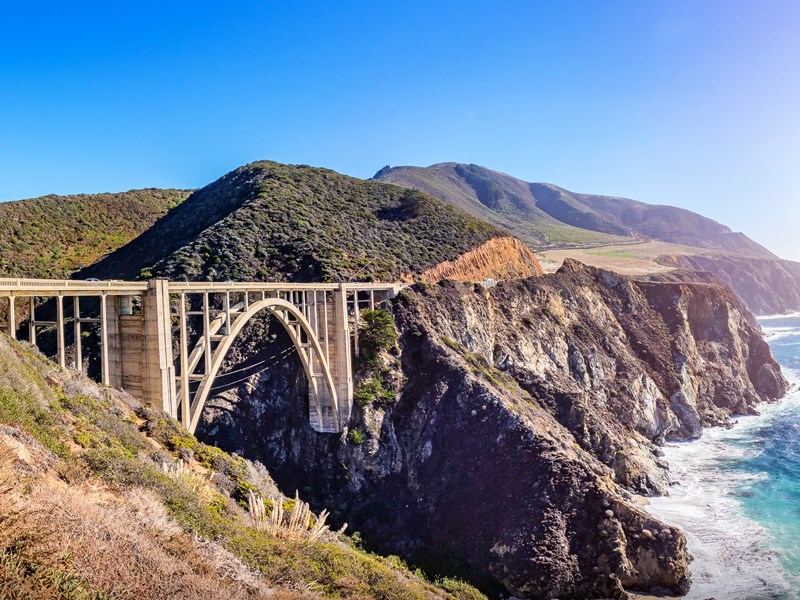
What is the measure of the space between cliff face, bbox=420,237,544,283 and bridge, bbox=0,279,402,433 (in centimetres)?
1713

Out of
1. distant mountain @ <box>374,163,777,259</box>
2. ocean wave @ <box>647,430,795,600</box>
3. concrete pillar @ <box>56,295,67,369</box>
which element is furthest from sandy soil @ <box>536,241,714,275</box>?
concrete pillar @ <box>56,295,67,369</box>

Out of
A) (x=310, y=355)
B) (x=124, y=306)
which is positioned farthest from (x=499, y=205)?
(x=124, y=306)

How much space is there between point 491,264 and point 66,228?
44.6m

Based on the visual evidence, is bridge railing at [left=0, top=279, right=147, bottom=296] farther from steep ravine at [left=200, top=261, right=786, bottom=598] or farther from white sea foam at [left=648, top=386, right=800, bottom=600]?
white sea foam at [left=648, top=386, right=800, bottom=600]

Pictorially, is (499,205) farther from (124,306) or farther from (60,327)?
(60,327)

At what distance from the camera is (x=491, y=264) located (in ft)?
169

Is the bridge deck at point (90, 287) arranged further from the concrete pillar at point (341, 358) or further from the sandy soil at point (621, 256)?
the sandy soil at point (621, 256)

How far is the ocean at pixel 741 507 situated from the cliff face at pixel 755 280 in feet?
287

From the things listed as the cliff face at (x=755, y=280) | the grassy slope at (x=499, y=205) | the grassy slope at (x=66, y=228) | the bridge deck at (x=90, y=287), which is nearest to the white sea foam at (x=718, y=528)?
the bridge deck at (x=90, y=287)

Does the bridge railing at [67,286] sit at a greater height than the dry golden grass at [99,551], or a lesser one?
greater

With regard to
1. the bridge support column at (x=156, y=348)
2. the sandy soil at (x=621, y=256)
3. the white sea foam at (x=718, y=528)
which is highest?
the sandy soil at (x=621, y=256)

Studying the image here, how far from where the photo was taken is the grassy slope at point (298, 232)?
38.8 metres

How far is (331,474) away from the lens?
2811 centimetres

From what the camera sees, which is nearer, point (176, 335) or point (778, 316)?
point (176, 335)
